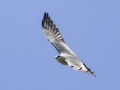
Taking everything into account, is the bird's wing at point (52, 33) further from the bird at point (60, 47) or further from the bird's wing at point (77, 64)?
the bird's wing at point (77, 64)

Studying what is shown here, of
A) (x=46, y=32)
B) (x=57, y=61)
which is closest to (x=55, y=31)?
(x=46, y=32)

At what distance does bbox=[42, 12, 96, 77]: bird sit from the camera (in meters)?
17.5

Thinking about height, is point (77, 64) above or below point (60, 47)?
below

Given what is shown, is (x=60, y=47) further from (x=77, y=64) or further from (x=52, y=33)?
(x=77, y=64)

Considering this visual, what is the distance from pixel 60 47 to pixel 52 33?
165cm

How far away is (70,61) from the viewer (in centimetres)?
1836

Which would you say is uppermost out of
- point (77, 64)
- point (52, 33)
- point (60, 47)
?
point (52, 33)

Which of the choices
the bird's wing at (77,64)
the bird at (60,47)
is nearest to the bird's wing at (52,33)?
the bird at (60,47)

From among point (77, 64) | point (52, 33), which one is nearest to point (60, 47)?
point (52, 33)

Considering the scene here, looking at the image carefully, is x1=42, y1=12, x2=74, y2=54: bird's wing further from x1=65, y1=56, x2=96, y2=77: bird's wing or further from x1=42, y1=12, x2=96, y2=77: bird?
x1=65, y1=56, x2=96, y2=77: bird's wing

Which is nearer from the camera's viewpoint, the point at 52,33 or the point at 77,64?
the point at 77,64

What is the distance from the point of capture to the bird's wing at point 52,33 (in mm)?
21812

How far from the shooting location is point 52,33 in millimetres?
22812

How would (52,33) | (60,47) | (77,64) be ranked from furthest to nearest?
1. (52,33)
2. (60,47)
3. (77,64)
